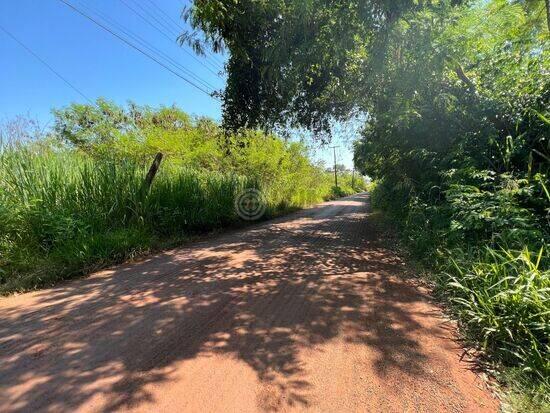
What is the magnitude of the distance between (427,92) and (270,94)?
3.20m

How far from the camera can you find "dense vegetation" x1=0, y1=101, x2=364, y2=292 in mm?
4672

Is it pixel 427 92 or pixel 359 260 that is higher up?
pixel 427 92

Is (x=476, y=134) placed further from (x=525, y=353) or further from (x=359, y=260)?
(x=525, y=353)

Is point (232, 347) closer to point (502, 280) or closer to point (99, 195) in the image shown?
point (502, 280)

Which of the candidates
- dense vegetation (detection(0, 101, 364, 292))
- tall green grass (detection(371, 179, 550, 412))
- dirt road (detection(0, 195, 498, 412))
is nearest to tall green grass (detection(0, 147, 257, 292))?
dense vegetation (detection(0, 101, 364, 292))

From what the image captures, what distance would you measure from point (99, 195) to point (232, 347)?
15.9ft

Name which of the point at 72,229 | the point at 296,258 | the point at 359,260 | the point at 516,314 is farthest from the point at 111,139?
the point at 516,314

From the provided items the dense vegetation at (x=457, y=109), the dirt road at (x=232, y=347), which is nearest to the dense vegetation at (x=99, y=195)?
the dirt road at (x=232, y=347)

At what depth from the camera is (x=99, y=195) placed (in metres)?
6.01

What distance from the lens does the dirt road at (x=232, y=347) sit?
2.04 m

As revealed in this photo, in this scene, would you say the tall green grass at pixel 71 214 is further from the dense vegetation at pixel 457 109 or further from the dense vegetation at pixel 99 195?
the dense vegetation at pixel 457 109

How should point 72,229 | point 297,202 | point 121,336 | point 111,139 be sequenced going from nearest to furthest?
point 121,336 → point 72,229 → point 111,139 → point 297,202

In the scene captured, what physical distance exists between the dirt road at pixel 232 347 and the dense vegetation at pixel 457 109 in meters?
0.53

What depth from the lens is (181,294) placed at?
3.85m
